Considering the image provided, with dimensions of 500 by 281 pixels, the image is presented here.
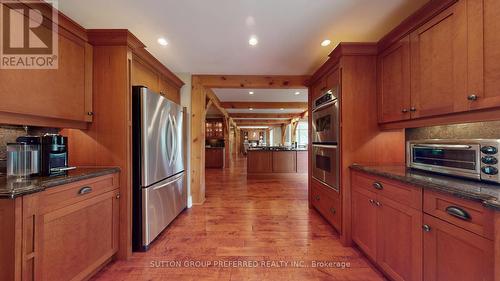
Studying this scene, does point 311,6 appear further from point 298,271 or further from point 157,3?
point 298,271

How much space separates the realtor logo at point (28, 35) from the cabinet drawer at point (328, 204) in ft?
10.1

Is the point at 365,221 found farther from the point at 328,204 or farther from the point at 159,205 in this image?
the point at 159,205

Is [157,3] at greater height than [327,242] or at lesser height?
greater

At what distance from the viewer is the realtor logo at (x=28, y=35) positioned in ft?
4.33

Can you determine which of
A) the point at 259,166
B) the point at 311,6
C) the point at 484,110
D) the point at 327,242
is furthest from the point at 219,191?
the point at 484,110

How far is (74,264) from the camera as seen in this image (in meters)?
1.46

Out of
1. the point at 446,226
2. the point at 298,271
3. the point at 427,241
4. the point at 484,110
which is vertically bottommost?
Answer: the point at 298,271

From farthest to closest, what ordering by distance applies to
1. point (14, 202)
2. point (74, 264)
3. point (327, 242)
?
point (327, 242) < point (74, 264) < point (14, 202)

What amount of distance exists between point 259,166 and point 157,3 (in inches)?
202

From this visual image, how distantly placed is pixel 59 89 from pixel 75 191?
2.82 ft

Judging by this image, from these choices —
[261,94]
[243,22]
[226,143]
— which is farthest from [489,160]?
[226,143]

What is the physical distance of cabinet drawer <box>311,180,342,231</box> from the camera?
2.35m

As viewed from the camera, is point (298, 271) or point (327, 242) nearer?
point (298, 271)

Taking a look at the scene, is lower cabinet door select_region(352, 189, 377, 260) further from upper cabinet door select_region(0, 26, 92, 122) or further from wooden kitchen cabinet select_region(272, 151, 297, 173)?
wooden kitchen cabinet select_region(272, 151, 297, 173)
